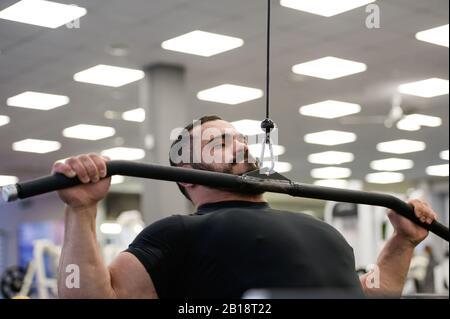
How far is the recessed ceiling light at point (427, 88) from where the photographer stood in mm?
8266

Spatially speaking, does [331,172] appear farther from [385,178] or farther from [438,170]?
[438,170]

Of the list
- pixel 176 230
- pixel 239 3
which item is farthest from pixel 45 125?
pixel 176 230

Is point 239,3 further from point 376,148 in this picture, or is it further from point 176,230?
point 376,148

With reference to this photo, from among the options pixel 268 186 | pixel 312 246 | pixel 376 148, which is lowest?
pixel 312 246

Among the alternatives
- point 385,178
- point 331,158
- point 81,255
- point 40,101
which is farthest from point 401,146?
point 81,255

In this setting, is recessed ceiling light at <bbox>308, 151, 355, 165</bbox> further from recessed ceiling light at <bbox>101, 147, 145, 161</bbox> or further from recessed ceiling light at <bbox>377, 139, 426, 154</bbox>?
recessed ceiling light at <bbox>101, 147, 145, 161</bbox>

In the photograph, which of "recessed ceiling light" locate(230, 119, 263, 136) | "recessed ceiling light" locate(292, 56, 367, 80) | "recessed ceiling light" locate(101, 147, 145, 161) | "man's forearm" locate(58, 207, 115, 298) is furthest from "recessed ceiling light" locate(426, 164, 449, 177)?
"man's forearm" locate(58, 207, 115, 298)

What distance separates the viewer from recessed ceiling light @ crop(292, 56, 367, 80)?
7364 millimetres

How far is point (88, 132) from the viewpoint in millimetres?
10469

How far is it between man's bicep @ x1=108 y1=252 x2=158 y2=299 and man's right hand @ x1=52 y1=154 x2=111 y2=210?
0.17 metres

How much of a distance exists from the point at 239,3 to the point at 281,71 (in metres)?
2.04

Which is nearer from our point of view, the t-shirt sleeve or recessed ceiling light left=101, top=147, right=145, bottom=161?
the t-shirt sleeve

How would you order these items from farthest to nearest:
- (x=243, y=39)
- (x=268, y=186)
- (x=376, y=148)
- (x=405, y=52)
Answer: (x=376, y=148)
(x=405, y=52)
(x=243, y=39)
(x=268, y=186)

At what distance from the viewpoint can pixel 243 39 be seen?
661 centimetres
